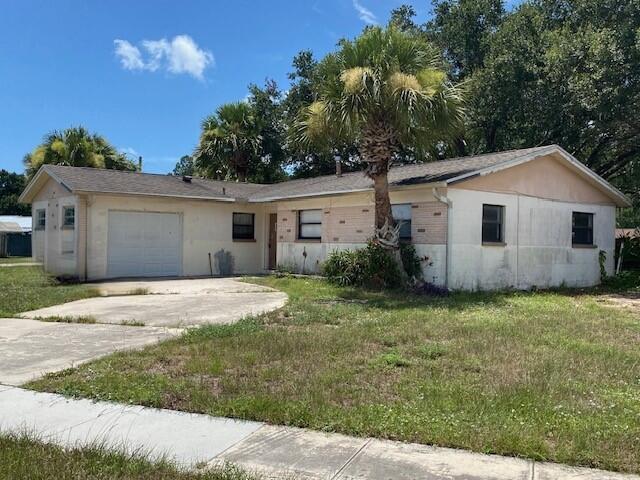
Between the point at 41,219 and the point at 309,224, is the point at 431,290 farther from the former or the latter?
the point at 41,219

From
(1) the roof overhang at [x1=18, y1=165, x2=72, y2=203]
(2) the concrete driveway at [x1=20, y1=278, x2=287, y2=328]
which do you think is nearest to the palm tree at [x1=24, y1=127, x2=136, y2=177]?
(1) the roof overhang at [x1=18, y1=165, x2=72, y2=203]

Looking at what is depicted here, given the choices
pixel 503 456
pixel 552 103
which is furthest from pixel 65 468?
pixel 552 103

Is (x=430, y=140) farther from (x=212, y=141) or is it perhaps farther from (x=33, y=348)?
(x=212, y=141)

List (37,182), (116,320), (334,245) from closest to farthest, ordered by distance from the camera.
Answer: (116,320) < (334,245) < (37,182)

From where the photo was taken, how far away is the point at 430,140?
14.7m

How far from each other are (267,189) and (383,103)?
37.3ft

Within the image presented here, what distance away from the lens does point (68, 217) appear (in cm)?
1909

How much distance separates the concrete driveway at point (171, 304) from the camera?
10523 mm

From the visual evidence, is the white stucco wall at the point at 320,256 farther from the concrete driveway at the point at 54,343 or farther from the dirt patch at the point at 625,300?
the concrete driveway at the point at 54,343

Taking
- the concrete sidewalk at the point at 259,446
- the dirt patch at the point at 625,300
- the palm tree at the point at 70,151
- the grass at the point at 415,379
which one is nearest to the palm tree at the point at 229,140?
the palm tree at the point at 70,151

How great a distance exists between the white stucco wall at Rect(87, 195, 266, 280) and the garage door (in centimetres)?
20

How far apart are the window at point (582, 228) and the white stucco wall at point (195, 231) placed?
11.4 m

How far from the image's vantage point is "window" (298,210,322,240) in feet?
63.1

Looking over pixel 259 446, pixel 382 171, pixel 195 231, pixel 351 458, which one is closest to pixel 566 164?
pixel 382 171
